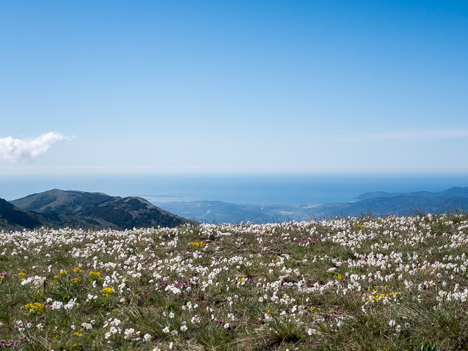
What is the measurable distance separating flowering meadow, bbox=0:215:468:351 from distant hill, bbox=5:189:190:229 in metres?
79.7

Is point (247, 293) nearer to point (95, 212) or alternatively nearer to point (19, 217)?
point (19, 217)

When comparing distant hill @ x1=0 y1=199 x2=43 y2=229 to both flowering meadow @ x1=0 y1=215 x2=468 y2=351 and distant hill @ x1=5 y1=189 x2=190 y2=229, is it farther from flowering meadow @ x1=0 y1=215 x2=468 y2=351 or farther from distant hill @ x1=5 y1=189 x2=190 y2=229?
flowering meadow @ x1=0 y1=215 x2=468 y2=351

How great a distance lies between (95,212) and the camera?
432ft

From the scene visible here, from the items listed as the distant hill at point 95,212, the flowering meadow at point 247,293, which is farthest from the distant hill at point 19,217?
the flowering meadow at point 247,293

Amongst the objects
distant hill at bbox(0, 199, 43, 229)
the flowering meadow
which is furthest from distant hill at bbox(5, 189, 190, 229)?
the flowering meadow

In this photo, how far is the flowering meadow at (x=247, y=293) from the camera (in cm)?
579

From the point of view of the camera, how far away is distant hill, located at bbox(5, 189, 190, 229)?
111m

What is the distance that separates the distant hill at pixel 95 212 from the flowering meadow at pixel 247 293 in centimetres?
7972

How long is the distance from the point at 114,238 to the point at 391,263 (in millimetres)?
12623

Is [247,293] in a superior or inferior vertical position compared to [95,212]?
superior

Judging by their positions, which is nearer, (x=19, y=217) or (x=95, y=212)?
(x=19, y=217)

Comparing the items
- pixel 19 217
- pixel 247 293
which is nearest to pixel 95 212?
pixel 19 217

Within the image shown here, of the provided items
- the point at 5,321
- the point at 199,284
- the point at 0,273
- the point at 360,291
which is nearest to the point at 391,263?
the point at 360,291

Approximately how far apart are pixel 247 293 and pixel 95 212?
5311 inches
